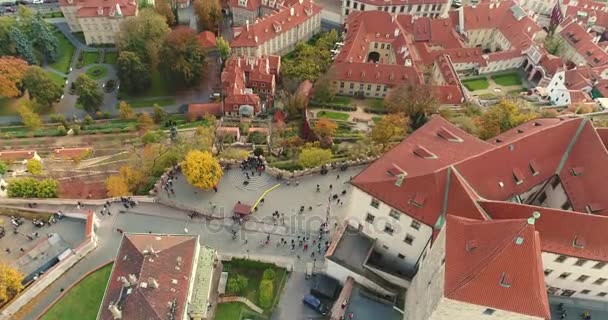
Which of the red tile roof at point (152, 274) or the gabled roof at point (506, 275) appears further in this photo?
the red tile roof at point (152, 274)

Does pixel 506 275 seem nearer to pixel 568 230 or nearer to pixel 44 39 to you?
pixel 568 230

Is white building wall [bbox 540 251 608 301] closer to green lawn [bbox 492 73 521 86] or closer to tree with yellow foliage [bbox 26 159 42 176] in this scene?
green lawn [bbox 492 73 521 86]

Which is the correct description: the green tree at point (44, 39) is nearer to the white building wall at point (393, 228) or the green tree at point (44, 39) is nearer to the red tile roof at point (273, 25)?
the red tile roof at point (273, 25)

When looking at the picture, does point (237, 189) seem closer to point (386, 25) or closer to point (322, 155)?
point (322, 155)

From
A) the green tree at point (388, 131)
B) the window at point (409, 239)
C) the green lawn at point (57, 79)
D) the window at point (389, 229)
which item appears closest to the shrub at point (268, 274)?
the window at point (389, 229)

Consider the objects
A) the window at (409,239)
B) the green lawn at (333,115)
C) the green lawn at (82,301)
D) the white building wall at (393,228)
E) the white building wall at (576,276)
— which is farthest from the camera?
the green lawn at (333,115)

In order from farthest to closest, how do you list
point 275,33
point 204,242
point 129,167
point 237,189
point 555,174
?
point 275,33, point 129,167, point 237,189, point 204,242, point 555,174

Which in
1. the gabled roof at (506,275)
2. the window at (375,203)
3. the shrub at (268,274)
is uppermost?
the gabled roof at (506,275)

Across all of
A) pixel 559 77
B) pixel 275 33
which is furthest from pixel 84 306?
pixel 559 77
